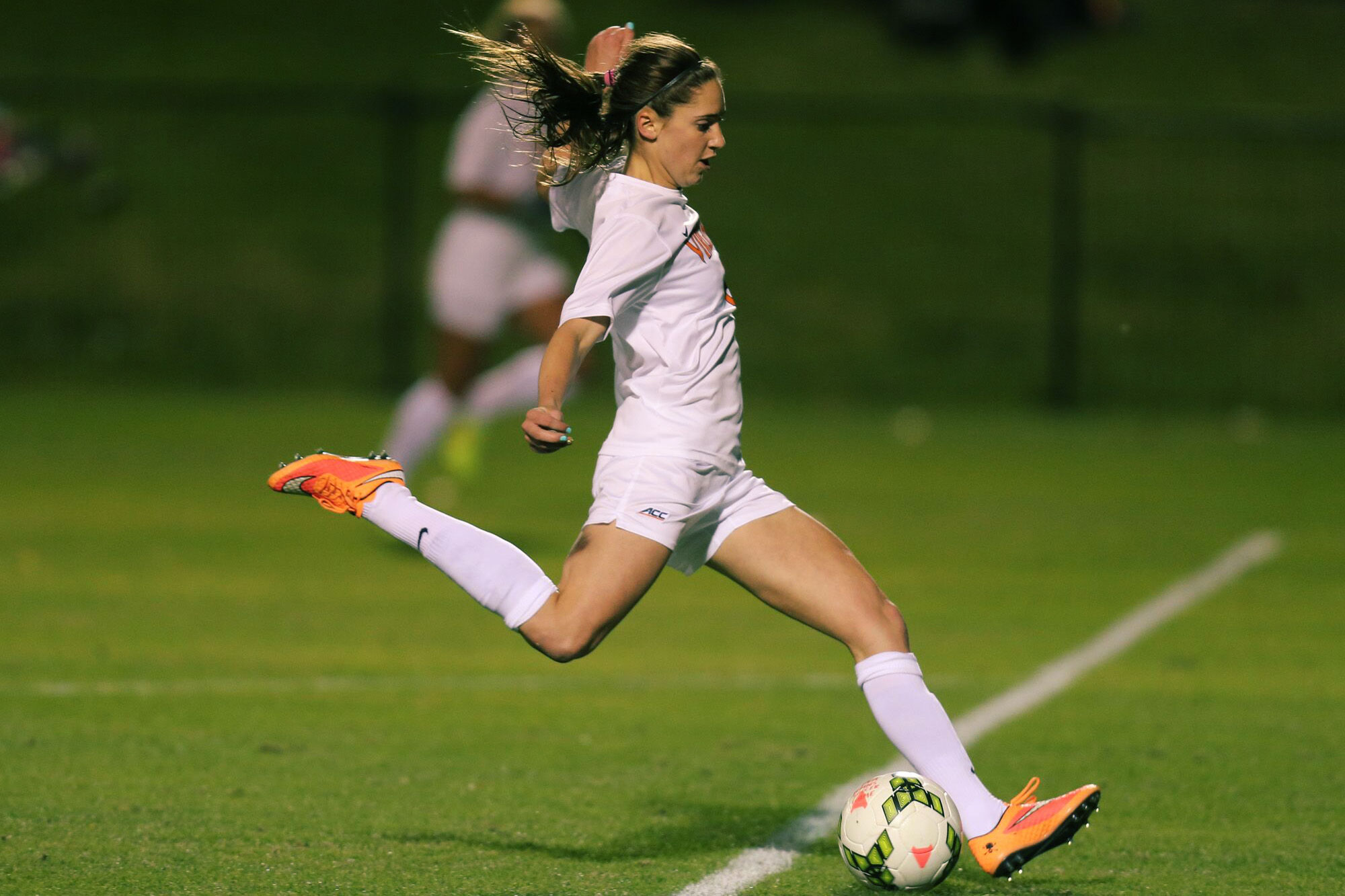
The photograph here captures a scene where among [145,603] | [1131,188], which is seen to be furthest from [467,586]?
[1131,188]

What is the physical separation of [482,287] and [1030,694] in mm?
4341

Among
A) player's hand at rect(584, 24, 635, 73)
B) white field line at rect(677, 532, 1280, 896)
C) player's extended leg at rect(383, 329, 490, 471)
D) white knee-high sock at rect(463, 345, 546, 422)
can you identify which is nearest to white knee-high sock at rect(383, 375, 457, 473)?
player's extended leg at rect(383, 329, 490, 471)

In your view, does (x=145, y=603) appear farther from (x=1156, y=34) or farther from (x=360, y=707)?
(x=1156, y=34)

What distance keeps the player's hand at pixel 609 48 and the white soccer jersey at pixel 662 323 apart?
11.4 inches

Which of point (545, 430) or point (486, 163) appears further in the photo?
point (486, 163)

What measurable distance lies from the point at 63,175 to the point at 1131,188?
14763 mm

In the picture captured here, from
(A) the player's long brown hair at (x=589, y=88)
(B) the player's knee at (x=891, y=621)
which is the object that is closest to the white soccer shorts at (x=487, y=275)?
(A) the player's long brown hair at (x=589, y=88)

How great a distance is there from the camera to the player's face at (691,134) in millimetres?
4562

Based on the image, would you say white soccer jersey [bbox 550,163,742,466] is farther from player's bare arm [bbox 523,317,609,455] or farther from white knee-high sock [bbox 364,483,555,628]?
white knee-high sock [bbox 364,483,555,628]

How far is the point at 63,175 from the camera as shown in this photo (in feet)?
86.6

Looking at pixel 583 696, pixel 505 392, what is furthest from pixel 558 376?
pixel 505 392

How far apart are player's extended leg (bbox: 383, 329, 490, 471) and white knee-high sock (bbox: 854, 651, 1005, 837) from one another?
5.59m

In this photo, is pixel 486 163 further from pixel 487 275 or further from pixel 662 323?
pixel 662 323

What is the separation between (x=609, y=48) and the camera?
4.72 metres
